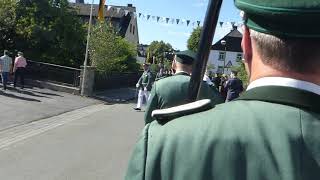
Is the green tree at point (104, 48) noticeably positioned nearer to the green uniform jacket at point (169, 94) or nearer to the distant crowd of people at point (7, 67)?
the distant crowd of people at point (7, 67)

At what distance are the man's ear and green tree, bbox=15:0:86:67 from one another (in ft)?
92.4

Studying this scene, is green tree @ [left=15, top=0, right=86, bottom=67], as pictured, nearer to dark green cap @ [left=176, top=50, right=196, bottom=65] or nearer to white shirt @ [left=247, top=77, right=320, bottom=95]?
dark green cap @ [left=176, top=50, right=196, bottom=65]

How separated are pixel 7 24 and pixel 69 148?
1944cm

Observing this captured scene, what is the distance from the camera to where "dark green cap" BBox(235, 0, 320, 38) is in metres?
1.48

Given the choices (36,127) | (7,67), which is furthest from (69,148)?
(7,67)

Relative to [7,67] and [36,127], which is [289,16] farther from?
[7,67]

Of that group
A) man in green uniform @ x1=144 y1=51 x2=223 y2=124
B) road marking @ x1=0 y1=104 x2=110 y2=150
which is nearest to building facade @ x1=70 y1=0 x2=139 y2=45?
road marking @ x1=0 y1=104 x2=110 y2=150

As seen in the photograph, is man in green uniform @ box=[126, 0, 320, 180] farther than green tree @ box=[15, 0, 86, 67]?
No

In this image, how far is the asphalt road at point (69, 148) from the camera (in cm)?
894

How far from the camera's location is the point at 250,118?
1496 mm

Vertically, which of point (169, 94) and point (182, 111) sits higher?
point (182, 111)

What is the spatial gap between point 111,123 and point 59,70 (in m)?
11.1

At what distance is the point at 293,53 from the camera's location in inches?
59.6

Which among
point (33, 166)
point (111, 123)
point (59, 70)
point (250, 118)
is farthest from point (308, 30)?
point (59, 70)
